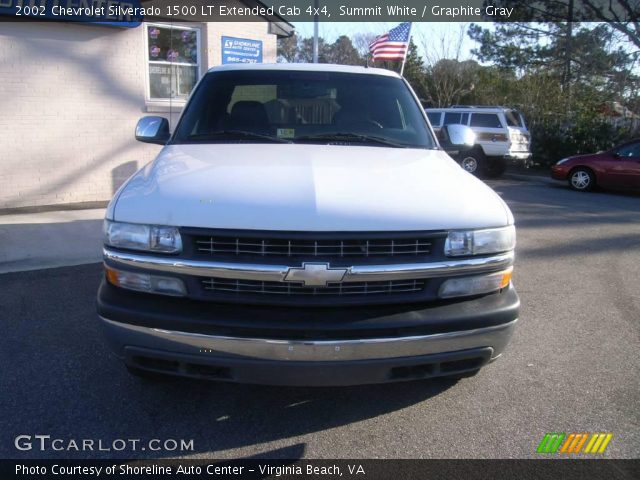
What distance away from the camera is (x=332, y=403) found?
329cm

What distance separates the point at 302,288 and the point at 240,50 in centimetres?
931

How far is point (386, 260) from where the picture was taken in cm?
269

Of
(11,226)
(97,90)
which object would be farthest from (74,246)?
(97,90)

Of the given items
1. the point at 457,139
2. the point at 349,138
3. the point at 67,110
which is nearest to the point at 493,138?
the point at 67,110

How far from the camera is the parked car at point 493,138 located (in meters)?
16.3

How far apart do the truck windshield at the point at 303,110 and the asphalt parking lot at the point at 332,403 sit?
1.67 metres

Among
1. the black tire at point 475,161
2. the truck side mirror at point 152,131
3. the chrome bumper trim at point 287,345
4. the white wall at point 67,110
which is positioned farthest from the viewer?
the black tire at point 475,161

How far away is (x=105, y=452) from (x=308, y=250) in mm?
1428

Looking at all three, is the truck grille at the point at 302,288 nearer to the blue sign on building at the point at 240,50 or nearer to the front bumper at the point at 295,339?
the front bumper at the point at 295,339

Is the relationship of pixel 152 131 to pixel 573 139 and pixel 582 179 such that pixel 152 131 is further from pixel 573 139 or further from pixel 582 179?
pixel 573 139

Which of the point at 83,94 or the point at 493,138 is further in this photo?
the point at 493,138

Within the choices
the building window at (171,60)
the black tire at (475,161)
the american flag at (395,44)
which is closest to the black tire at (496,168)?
the black tire at (475,161)

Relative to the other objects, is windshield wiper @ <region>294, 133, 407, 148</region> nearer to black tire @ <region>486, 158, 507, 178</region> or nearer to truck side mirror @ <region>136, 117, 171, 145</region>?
truck side mirror @ <region>136, 117, 171, 145</region>

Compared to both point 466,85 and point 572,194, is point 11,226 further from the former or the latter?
point 466,85
